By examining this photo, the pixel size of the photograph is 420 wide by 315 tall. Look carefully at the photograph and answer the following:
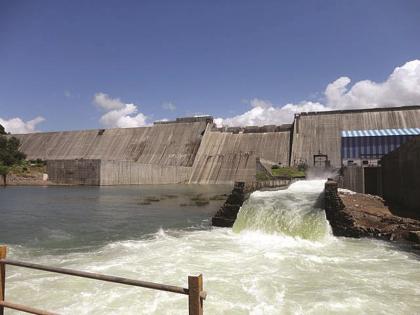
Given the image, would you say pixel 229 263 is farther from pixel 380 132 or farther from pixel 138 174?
pixel 380 132

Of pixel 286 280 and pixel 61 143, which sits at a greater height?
pixel 61 143

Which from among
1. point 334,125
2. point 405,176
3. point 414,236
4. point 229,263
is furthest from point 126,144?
point 229,263

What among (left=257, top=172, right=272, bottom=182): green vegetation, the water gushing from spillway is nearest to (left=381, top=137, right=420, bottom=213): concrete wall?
the water gushing from spillway

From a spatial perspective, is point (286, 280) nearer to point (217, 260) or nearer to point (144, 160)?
point (217, 260)

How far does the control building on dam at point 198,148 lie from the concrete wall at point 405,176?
116 ft

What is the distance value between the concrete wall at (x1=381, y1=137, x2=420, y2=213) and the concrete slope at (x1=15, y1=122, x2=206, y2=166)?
5181 centimetres

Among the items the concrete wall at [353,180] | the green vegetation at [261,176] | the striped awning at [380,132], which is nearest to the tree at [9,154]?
the green vegetation at [261,176]

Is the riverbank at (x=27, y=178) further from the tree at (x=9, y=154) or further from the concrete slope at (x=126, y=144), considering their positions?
the concrete slope at (x=126, y=144)

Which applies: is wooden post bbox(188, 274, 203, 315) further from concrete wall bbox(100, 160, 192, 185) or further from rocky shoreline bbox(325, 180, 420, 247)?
concrete wall bbox(100, 160, 192, 185)

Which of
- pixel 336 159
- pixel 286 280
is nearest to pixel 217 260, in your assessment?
pixel 286 280

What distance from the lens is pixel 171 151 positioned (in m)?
82.1

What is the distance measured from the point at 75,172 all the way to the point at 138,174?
9.93 meters

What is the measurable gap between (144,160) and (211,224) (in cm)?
6214

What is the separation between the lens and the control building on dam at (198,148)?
204 feet
